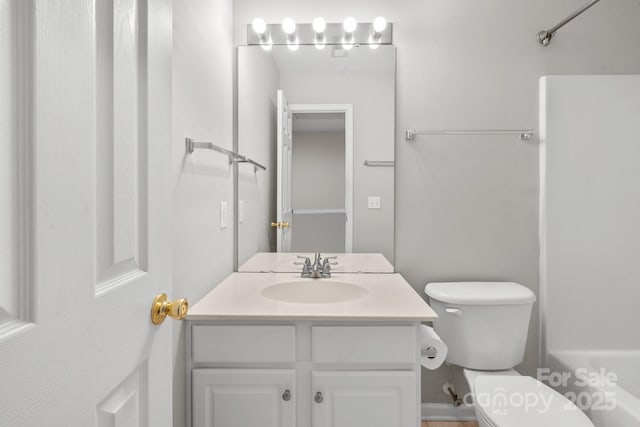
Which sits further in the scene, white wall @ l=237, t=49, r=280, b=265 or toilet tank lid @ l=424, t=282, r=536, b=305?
white wall @ l=237, t=49, r=280, b=265

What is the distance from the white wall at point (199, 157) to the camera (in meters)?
1.19

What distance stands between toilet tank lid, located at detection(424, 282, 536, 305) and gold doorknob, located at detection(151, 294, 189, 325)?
1.25m

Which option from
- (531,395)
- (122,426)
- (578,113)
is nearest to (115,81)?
(122,426)

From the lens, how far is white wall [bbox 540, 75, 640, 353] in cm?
182

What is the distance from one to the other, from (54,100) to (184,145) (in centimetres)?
79

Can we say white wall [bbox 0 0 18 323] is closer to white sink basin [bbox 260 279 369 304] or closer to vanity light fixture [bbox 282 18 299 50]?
white sink basin [bbox 260 279 369 304]

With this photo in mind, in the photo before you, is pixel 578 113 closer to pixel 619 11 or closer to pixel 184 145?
pixel 619 11

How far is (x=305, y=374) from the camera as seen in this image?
4.20ft

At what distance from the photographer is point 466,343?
5.40 feet

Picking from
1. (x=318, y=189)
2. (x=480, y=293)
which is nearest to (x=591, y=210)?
(x=480, y=293)

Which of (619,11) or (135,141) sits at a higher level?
(619,11)

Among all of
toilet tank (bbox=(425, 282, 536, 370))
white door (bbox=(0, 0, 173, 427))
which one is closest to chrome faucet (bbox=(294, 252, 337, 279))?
toilet tank (bbox=(425, 282, 536, 370))

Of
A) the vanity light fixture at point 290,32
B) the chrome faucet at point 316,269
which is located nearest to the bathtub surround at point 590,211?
the chrome faucet at point 316,269

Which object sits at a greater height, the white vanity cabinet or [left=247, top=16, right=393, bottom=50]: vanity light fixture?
[left=247, top=16, right=393, bottom=50]: vanity light fixture
